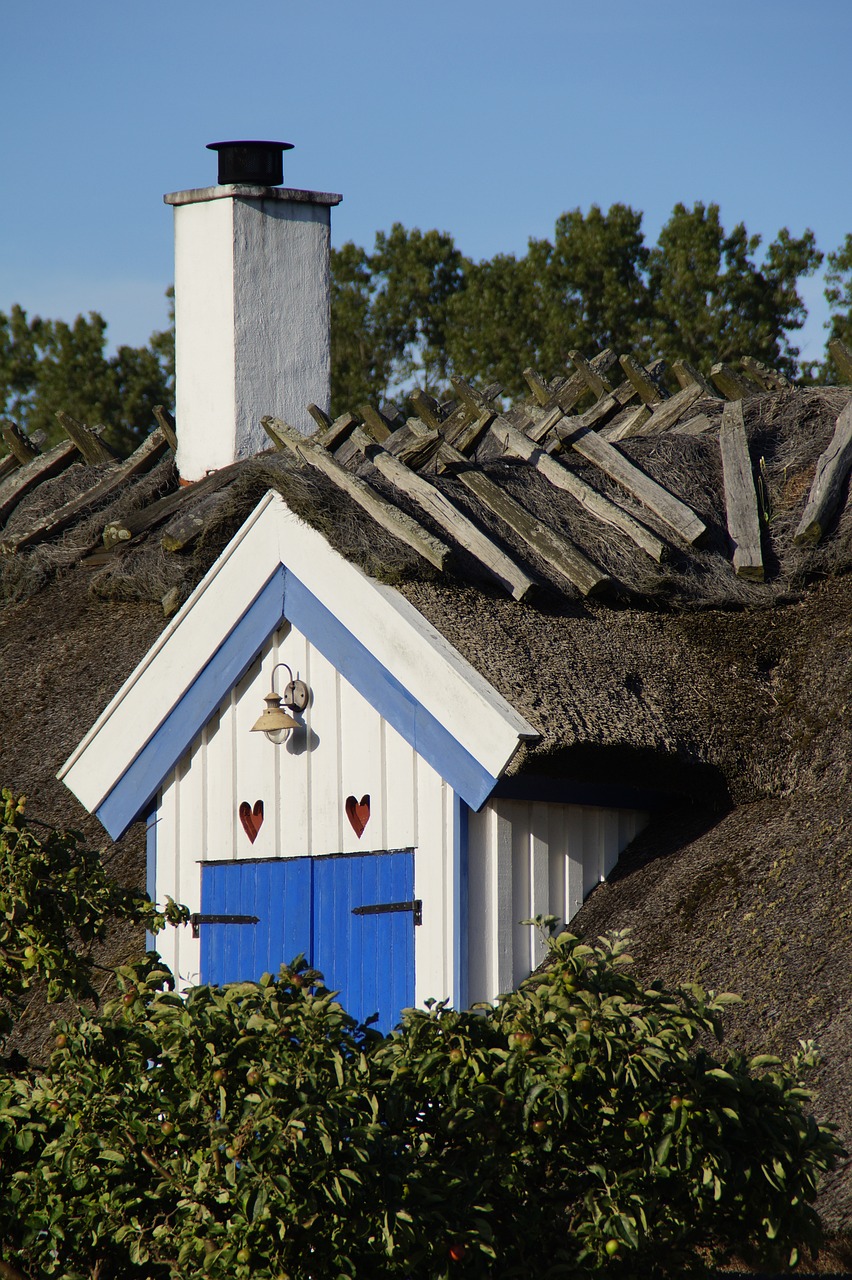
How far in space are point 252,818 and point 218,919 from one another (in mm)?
486

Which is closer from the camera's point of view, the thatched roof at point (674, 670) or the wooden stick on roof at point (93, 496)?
the thatched roof at point (674, 670)

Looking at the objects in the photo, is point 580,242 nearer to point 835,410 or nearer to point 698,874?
point 835,410

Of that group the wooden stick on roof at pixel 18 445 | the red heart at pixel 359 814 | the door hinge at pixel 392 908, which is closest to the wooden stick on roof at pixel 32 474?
the wooden stick on roof at pixel 18 445

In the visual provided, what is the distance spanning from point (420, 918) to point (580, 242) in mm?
34074

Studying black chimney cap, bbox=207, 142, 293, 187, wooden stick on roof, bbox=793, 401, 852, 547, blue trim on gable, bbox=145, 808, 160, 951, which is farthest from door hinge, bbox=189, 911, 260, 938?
black chimney cap, bbox=207, 142, 293, 187

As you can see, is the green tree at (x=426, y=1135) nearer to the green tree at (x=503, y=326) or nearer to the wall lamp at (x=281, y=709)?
the wall lamp at (x=281, y=709)

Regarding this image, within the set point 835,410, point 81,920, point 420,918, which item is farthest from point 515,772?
point 835,410

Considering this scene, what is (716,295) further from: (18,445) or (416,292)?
(18,445)

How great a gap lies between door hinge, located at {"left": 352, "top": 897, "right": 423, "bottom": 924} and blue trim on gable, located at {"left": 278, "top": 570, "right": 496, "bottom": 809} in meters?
0.51

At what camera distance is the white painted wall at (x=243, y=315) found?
11641 millimetres

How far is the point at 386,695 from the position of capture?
6.32 meters

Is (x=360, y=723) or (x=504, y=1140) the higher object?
(x=360, y=723)

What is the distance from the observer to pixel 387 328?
41.8 m

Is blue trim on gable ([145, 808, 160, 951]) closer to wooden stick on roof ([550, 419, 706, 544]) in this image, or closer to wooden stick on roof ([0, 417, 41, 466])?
wooden stick on roof ([550, 419, 706, 544])
